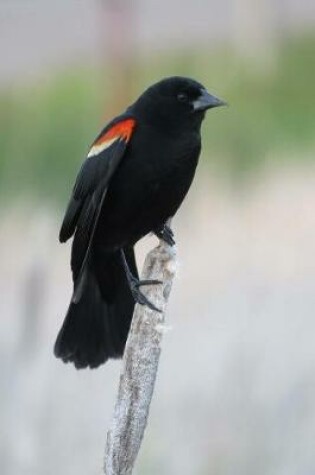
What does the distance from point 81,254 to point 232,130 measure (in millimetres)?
3997

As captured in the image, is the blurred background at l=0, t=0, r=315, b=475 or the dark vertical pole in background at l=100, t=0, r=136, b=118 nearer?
the blurred background at l=0, t=0, r=315, b=475

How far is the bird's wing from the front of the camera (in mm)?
3391

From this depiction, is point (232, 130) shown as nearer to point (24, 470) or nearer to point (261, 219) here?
point (261, 219)

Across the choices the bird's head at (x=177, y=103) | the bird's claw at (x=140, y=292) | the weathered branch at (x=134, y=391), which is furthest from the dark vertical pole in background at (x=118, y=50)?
the weathered branch at (x=134, y=391)

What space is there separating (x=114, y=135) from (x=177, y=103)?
167mm

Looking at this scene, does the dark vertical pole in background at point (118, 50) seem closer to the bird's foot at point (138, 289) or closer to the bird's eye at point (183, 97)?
the bird's eye at point (183, 97)

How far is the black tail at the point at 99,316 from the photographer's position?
135 inches

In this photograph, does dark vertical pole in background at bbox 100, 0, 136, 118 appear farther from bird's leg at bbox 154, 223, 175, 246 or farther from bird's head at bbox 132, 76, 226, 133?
Answer: bird's leg at bbox 154, 223, 175, 246

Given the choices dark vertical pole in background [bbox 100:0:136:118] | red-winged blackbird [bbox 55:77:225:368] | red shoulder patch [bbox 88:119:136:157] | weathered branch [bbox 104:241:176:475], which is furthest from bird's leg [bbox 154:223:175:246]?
dark vertical pole in background [bbox 100:0:136:118]

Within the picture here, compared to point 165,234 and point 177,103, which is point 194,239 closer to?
point 177,103

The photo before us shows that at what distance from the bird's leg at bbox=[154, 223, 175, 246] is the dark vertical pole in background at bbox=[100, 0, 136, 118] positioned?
407 centimetres

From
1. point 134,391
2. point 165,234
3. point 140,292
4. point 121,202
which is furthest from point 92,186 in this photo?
point 134,391

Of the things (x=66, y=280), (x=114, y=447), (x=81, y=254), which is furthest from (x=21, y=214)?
(x=114, y=447)

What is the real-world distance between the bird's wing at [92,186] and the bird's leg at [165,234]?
0.15 m
